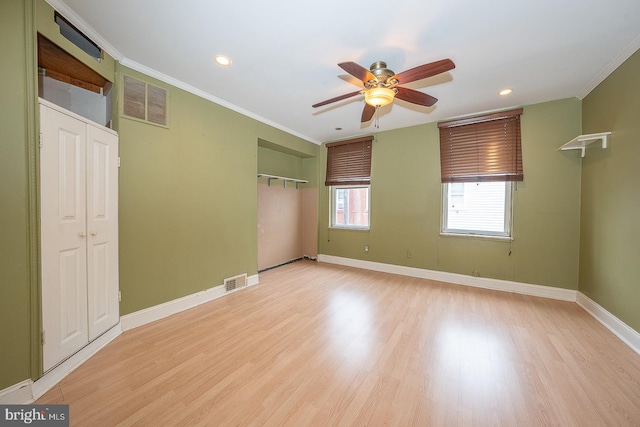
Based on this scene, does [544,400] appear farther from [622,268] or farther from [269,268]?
[269,268]

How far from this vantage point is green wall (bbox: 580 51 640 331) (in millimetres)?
2055

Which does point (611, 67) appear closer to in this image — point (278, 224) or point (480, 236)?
point (480, 236)

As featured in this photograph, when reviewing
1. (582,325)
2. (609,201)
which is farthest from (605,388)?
(609,201)

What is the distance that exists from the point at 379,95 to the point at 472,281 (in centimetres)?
328

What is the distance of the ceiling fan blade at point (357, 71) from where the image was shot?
1.75 meters

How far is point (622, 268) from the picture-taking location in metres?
2.20

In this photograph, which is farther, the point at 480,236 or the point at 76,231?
the point at 480,236

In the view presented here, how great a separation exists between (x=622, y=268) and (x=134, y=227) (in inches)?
196

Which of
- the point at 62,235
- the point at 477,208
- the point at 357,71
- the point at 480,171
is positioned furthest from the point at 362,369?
the point at 480,171

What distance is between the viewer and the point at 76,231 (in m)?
1.78

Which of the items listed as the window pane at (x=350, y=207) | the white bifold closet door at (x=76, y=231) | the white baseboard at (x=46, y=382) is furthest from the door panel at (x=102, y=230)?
the window pane at (x=350, y=207)

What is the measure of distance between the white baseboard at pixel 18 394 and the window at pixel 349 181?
4.35 m
